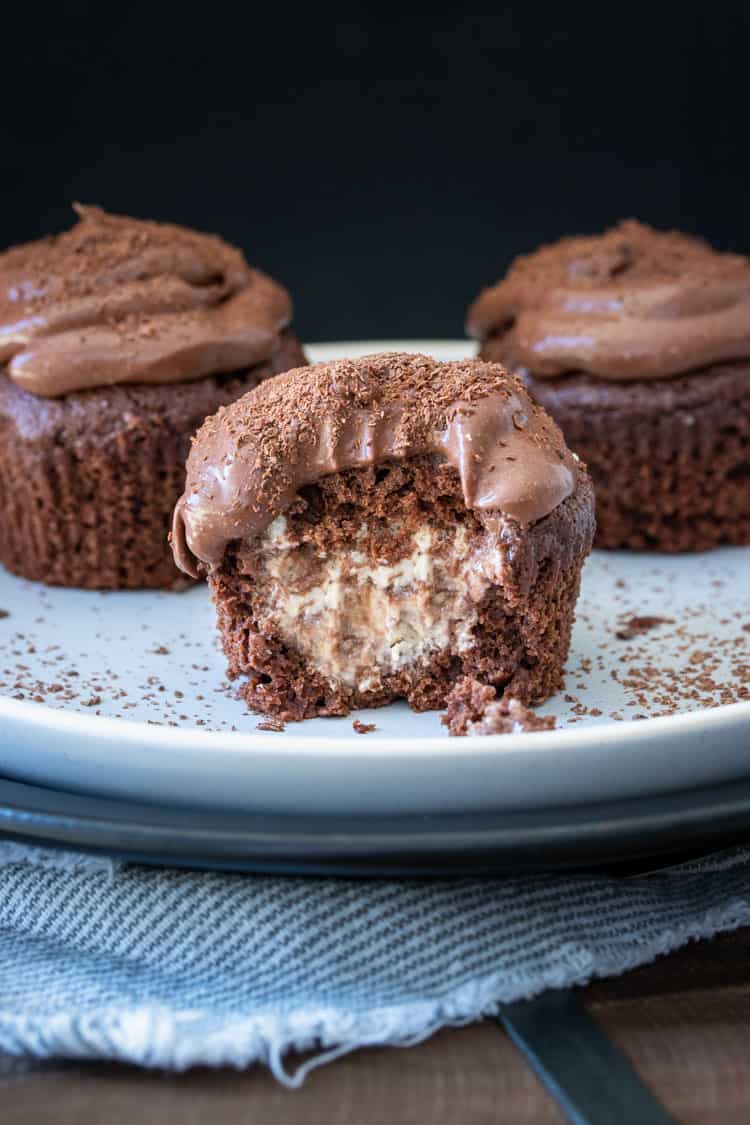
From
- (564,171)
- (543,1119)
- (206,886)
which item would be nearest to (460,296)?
(564,171)

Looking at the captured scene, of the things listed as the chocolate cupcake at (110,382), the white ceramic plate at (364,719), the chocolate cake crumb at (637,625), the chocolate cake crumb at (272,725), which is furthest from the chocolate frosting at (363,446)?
the chocolate cupcake at (110,382)

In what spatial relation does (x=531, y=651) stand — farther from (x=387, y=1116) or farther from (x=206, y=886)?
(x=387, y=1116)

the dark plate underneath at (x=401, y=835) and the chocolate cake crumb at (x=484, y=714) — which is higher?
the dark plate underneath at (x=401, y=835)

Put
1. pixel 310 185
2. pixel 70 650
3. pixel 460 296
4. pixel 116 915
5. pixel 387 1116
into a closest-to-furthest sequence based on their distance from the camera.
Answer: pixel 387 1116 → pixel 116 915 → pixel 70 650 → pixel 310 185 → pixel 460 296

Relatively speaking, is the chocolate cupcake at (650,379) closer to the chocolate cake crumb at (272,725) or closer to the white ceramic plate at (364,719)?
the white ceramic plate at (364,719)

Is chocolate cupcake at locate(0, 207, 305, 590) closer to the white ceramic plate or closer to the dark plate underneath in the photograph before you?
the white ceramic plate

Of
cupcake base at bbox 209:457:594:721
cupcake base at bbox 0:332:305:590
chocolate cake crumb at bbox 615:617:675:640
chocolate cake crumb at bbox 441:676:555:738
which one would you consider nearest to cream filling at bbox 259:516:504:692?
cupcake base at bbox 209:457:594:721
